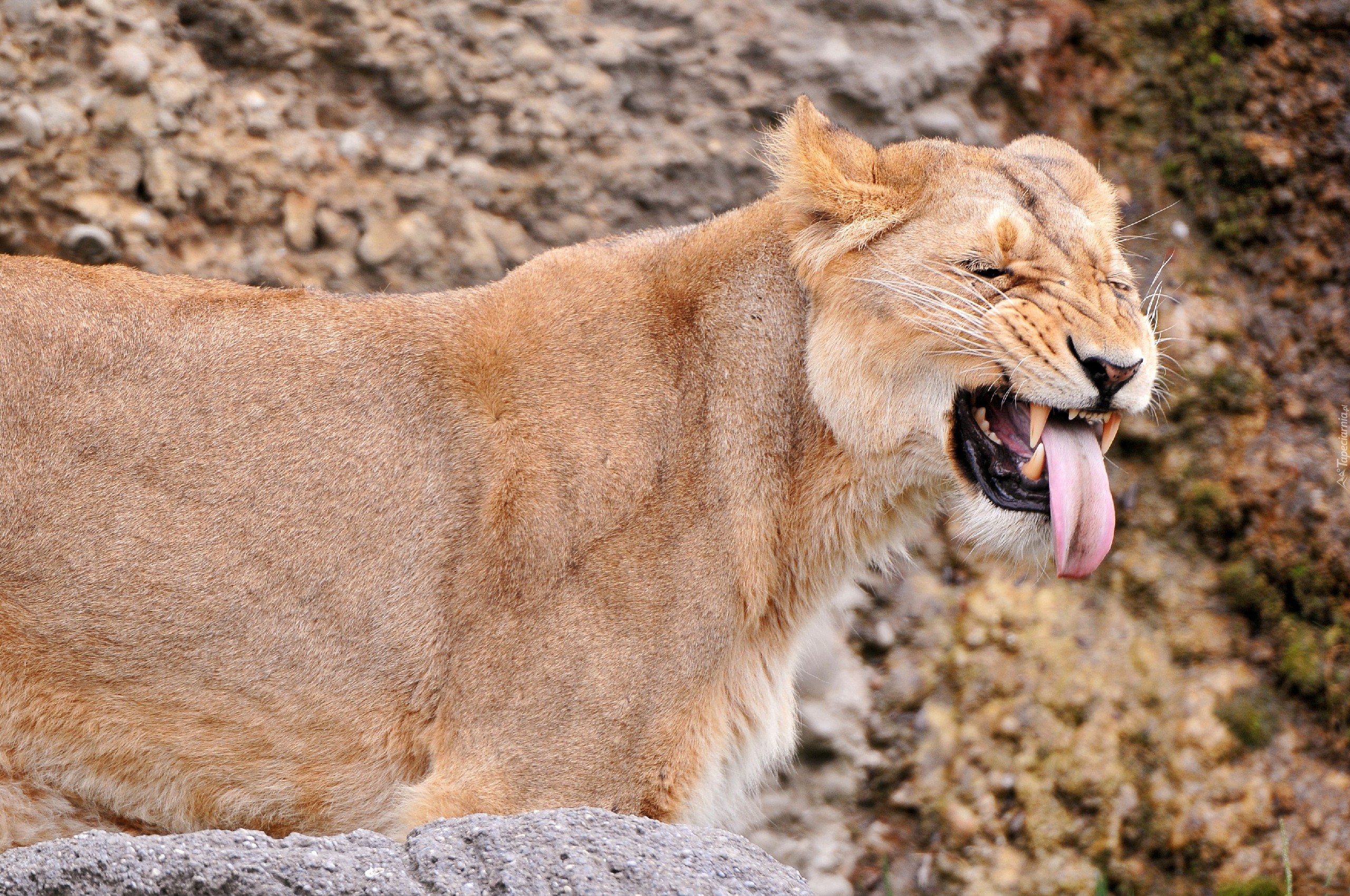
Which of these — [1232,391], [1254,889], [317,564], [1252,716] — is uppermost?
[317,564]

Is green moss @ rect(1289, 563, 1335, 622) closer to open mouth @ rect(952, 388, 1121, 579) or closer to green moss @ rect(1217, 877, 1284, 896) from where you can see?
green moss @ rect(1217, 877, 1284, 896)

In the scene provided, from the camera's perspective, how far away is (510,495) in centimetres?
410

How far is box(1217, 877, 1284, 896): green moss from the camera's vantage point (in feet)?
19.6

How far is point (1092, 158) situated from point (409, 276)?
350cm

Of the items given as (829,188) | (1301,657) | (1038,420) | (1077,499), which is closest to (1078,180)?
(829,188)

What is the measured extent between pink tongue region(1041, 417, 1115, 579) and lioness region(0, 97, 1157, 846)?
11 millimetres

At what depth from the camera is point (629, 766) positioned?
3887 millimetres

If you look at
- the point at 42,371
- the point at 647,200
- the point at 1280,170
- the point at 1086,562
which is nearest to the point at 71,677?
the point at 42,371

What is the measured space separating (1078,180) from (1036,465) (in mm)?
1182

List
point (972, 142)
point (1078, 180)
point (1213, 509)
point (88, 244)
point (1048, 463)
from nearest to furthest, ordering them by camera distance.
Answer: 1. point (1048, 463)
2. point (1078, 180)
3. point (88, 244)
4. point (1213, 509)
5. point (972, 142)

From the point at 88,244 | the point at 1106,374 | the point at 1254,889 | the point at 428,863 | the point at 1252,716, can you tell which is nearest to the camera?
the point at 428,863

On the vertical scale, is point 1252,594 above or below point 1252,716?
above

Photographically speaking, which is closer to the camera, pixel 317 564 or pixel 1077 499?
pixel 1077 499

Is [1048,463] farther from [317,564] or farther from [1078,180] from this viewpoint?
[317,564]
